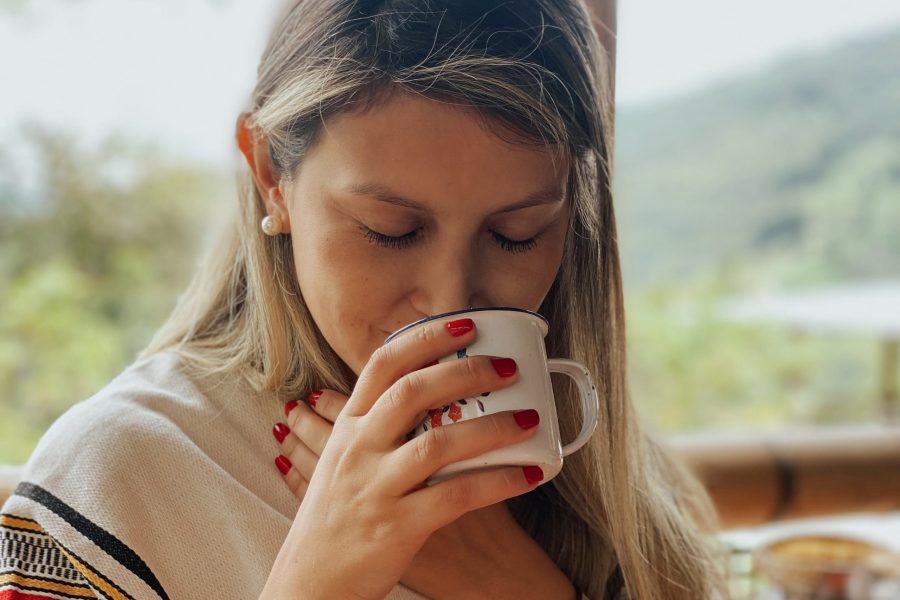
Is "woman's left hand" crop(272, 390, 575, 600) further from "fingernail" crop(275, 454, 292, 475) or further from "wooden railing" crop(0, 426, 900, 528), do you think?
"wooden railing" crop(0, 426, 900, 528)

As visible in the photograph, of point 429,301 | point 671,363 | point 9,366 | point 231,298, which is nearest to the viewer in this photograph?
point 429,301

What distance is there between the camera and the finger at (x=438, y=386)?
0.87 m

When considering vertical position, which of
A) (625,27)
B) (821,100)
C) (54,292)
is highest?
(821,100)

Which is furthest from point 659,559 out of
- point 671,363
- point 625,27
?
point 671,363

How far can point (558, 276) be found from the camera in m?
1.29

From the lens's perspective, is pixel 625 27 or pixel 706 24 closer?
pixel 625 27

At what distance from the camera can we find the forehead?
101 centimetres

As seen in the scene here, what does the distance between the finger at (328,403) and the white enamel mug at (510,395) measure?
28cm

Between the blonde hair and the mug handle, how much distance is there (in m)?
0.27

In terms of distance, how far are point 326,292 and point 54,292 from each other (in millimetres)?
4344

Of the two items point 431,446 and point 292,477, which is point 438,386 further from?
point 292,477

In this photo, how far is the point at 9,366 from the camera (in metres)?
4.82

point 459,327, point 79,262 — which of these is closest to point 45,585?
point 459,327

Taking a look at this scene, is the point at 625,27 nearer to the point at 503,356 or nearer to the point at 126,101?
the point at 503,356
